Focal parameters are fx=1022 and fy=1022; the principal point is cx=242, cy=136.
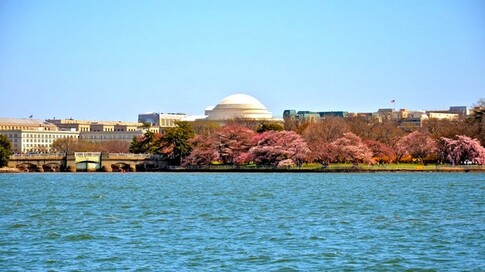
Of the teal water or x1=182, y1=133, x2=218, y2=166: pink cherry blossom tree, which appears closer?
the teal water

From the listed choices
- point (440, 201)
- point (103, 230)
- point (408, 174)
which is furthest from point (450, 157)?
point (103, 230)

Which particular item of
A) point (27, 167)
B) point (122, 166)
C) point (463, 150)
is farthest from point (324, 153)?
point (27, 167)

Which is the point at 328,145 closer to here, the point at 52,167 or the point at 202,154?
the point at 202,154

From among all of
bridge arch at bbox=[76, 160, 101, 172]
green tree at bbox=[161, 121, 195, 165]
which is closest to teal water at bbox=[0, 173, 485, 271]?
green tree at bbox=[161, 121, 195, 165]

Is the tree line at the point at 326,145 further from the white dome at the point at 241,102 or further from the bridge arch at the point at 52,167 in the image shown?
the white dome at the point at 241,102

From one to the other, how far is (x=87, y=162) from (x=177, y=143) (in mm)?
12214

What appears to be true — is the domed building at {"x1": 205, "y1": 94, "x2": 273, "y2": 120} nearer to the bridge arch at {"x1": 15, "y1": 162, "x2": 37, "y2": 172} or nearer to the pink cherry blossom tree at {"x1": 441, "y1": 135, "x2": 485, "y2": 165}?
the bridge arch at {"x1": 15, "y1": 162, "x2": 37, "y2": 172}

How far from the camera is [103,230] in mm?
38031

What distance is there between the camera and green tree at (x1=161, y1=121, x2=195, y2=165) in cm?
12419

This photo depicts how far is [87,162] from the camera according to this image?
12775 cm

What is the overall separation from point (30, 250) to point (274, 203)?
72.7ft

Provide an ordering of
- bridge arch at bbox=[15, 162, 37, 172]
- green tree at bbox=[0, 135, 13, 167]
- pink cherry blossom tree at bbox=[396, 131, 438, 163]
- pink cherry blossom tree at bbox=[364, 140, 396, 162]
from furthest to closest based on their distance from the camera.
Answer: bridge arch at bbox=[15, 162, 37, 172], green tree at bbox=[0, 135, 13, 167], pink cherry blossom tree at bbox=[364, 140, 396, 162], pink cherry blossom tree at bbox=[396, 131, 438, 163]

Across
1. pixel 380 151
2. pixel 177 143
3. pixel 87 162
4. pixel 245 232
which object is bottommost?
pixel 245 232

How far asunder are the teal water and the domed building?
119 metres
